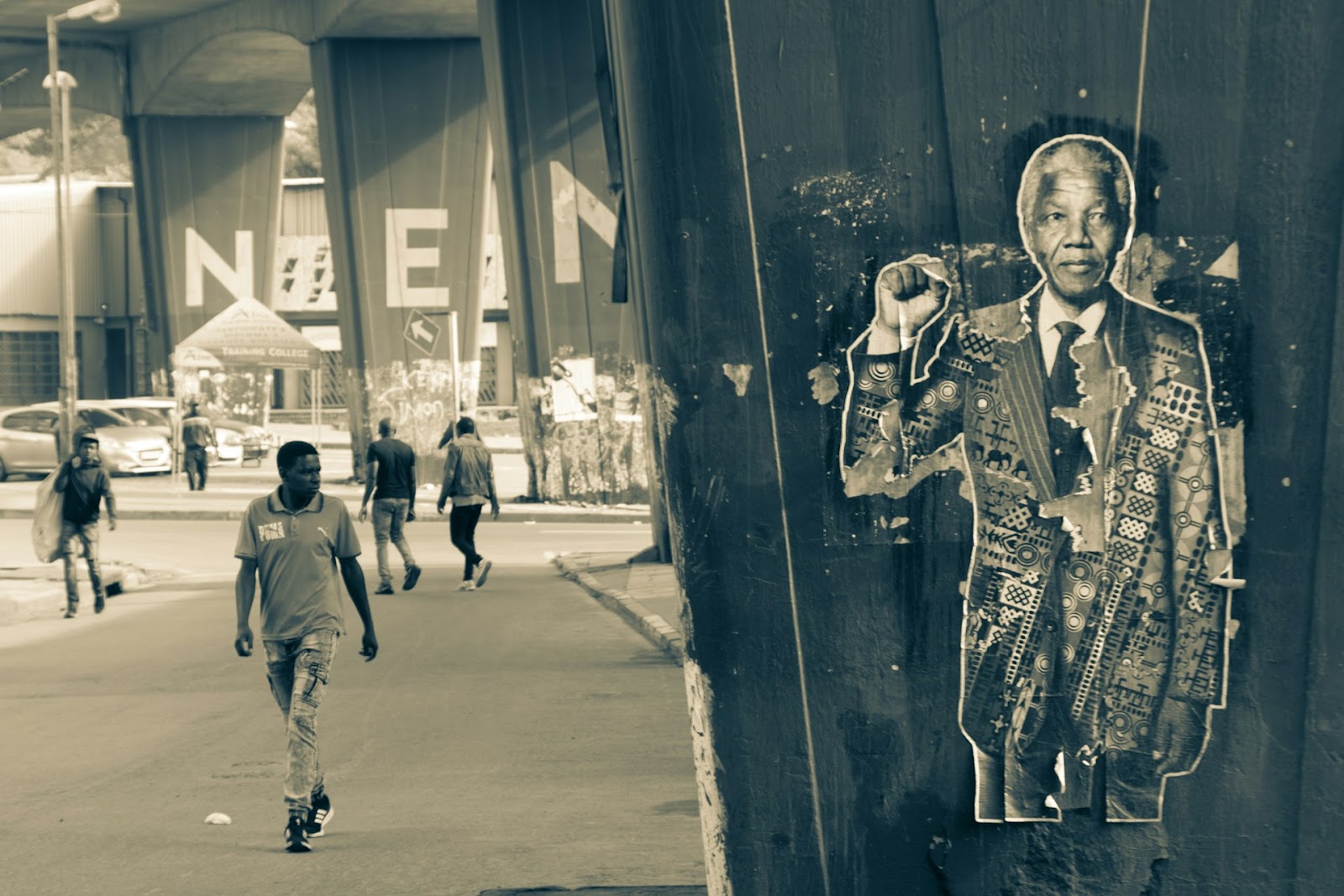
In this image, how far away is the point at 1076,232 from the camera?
416 centimetres

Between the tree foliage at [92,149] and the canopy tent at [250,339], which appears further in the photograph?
the tree foliage at [92,149]

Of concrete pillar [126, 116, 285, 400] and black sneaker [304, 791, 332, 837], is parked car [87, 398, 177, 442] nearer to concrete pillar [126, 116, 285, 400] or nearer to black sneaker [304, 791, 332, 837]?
concrete pillar [126, 116, 285, 400]

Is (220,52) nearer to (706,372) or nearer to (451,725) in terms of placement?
(451,725)

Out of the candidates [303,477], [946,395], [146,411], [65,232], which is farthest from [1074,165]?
[146,411]

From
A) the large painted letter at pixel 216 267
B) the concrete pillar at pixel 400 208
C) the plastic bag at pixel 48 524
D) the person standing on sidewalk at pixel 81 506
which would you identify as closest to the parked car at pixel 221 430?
the large painted letter at pixel 216 267

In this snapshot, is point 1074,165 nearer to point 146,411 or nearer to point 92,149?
point 146,411

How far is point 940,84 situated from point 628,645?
9901mm

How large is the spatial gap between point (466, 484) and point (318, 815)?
10160 mm

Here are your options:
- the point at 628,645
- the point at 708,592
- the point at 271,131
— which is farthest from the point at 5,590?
the point at 271,131

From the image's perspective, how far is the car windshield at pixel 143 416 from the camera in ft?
125

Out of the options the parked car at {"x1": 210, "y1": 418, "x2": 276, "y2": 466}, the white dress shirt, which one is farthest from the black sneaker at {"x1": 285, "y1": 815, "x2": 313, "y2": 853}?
the parked car at {"x1": 210, "y1": 418, "x2": 276, "y2": 466}

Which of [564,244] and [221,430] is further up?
[564,244]

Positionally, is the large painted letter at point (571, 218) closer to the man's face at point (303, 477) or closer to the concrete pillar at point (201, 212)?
the concrete pillar at point (201, 212)

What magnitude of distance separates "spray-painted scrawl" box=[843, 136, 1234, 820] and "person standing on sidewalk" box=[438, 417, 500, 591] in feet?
43.6
